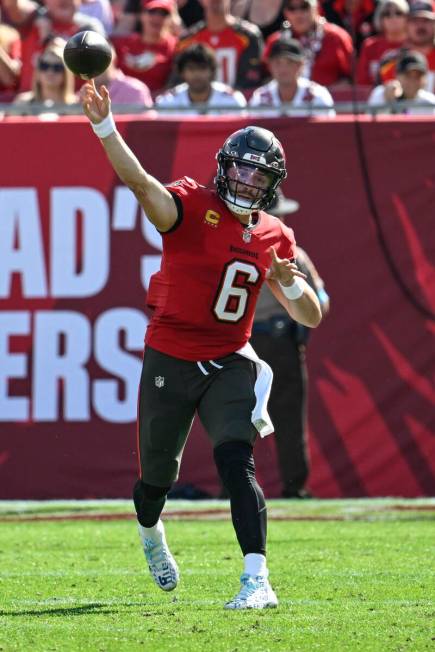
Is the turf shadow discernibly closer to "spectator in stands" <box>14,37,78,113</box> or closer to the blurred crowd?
the blurred crowd

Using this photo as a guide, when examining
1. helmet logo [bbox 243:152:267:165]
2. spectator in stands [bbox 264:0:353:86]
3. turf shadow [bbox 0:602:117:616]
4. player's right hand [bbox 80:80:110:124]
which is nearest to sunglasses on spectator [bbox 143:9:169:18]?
spectator in stands [bbox 264:0:353:86]

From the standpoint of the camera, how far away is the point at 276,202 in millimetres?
9172

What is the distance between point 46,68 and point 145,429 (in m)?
5.76

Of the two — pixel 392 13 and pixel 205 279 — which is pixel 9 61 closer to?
pixel 392 13

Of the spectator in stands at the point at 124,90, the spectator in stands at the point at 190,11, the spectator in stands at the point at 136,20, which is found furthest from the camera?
the spectator in stands at the point at 190,11

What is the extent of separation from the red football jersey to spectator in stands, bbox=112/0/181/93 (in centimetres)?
705

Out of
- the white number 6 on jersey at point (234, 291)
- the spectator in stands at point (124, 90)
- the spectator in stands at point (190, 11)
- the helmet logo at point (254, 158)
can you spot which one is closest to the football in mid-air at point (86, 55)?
the helmet logo at point (254, 158)

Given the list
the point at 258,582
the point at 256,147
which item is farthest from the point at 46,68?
the point at 258,582

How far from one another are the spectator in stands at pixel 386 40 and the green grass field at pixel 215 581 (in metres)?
4.30

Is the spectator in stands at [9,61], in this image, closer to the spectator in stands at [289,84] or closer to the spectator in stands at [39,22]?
the spectator in stands at [39,22]

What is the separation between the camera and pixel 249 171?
5.64 metres

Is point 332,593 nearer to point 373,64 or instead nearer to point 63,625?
point 63,625

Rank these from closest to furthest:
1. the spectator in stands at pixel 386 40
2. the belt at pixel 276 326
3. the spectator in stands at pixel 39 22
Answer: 1. the belt at pixel 276 326
2. the spectator in stands at pixel 386 40
3. the spectator in stands at pixel 39 22

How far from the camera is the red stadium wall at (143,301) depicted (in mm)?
10008
